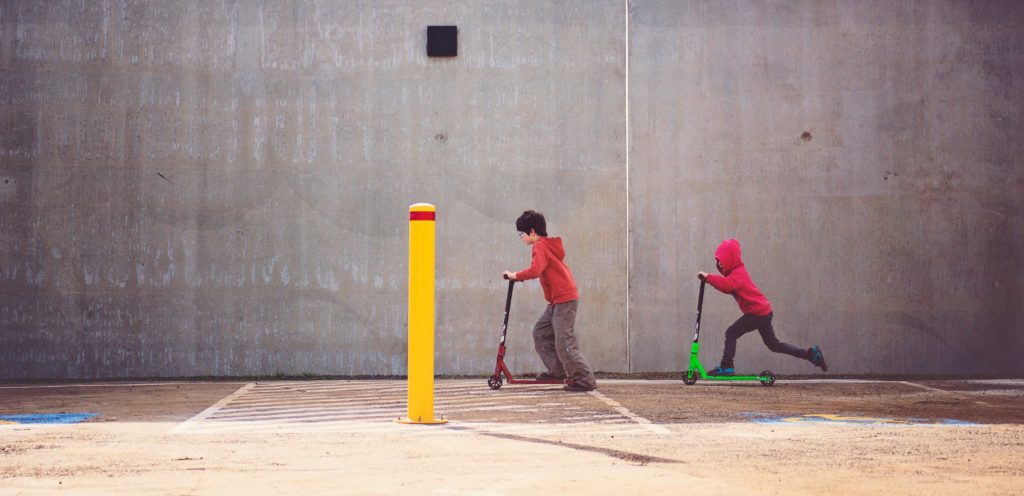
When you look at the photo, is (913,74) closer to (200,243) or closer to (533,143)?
(533,143)

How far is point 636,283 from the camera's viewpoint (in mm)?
13477

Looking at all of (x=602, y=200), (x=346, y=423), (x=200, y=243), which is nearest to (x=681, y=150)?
(x=602, y=200)

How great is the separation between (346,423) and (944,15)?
9378 mm

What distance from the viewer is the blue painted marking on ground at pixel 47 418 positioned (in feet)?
27.6

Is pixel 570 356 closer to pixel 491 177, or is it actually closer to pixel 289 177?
pixel 491 177

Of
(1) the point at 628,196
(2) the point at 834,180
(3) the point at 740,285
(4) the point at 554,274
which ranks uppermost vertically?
(2) the point at 834,180

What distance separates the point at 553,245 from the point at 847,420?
3677mm

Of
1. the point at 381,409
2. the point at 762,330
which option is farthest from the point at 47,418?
the point at 762,330

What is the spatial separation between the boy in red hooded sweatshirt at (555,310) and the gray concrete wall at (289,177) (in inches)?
75.9

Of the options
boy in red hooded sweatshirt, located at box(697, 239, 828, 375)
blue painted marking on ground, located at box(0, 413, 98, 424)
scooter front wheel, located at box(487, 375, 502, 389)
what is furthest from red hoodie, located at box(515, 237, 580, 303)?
blue painted marking on ground, located at box(0, 413, 98, 424)

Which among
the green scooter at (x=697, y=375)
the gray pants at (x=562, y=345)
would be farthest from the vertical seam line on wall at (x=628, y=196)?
the gray pants at (x=562, y=345)

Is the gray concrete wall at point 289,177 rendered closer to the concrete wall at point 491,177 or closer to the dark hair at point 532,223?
the concrete wall at point 491,177

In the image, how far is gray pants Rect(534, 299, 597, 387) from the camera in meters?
11.0

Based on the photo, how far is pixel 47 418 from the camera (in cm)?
862
